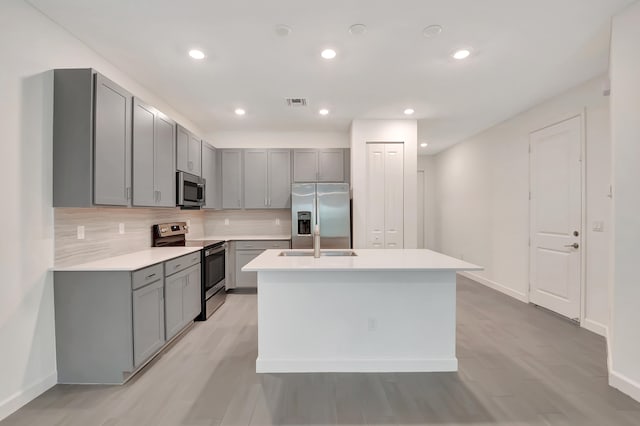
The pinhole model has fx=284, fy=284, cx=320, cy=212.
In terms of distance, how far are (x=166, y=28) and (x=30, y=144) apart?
1312 millimetres

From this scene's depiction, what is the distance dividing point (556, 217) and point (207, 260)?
14.5ft

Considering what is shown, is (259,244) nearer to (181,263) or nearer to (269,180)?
(269,180)

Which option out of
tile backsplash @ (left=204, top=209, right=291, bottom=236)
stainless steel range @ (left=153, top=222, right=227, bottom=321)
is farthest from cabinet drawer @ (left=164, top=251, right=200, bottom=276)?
tile backsplash @ (left=204, top=209, right=291, bottom=236)

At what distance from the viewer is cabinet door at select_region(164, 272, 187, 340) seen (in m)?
2.70

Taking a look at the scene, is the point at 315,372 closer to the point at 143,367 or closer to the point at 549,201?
the point at 143,367

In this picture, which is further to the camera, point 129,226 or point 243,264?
point 243,264

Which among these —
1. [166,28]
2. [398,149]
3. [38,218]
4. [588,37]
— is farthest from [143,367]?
[588,37]

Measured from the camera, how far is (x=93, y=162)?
2139 millimetres

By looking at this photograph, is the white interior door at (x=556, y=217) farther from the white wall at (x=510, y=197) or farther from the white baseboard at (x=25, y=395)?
the white baseboard at (x=25, y=395)

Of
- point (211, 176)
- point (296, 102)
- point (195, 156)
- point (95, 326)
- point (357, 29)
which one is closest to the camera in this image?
point (95, 326)

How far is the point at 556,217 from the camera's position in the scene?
11.7 ft

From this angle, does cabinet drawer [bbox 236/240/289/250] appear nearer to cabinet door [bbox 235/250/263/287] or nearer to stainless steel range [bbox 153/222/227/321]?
cabinet door [bbox 235/250/263/287]

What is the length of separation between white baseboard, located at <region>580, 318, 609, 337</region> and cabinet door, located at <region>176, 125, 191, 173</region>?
16.6ft

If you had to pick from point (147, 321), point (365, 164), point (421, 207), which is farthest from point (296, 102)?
point (421, 207)
